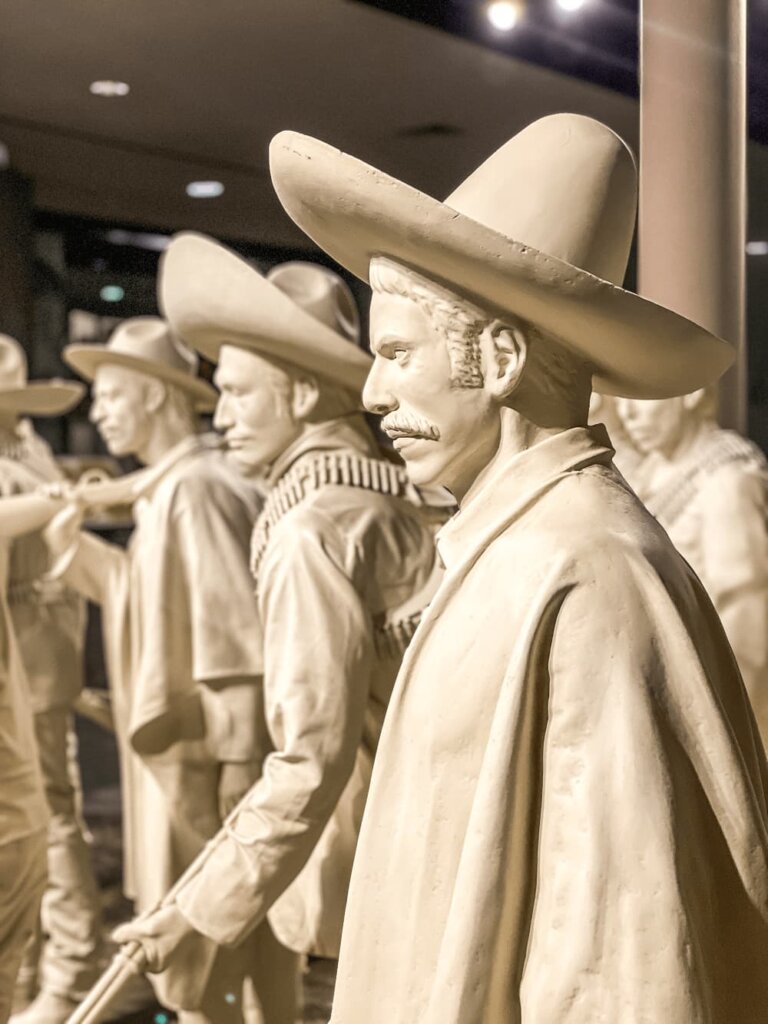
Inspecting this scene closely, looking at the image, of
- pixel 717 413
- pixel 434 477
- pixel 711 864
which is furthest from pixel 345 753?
pixel 717 413

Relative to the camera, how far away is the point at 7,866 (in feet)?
10.2

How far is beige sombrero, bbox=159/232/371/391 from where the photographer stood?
2.71 meters

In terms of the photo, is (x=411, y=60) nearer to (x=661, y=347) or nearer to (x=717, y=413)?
(x=717, y=413)

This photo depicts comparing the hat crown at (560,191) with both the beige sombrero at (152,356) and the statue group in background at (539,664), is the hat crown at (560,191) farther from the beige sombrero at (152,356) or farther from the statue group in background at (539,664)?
the beige sombrero at (152,356)

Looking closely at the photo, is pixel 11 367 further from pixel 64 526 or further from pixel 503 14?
pixel 503 14

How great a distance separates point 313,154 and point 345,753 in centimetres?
121

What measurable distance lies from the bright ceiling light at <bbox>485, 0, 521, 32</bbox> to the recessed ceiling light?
1865mm

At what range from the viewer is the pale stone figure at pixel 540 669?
134 centimetres

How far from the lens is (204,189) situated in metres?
6.92

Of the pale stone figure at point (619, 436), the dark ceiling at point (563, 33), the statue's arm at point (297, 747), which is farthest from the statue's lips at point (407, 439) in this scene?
the dark ceiling at point (563, 33)

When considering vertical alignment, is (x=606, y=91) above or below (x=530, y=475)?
above

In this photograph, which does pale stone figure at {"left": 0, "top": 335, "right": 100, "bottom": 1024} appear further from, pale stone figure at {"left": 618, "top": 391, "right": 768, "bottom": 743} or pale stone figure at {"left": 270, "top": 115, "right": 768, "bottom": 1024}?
pale stone figure at {"left": 270, "top": 115, "right": 768, "bottom": 1024}

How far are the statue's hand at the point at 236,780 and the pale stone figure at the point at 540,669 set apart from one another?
1948 millimetres

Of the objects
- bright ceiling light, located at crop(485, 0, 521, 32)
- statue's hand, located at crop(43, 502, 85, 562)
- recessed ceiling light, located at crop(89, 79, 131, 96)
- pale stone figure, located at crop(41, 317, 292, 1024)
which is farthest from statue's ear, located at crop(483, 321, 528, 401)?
recessed ceiling light, located at crop(89, 79, 131, 96)
